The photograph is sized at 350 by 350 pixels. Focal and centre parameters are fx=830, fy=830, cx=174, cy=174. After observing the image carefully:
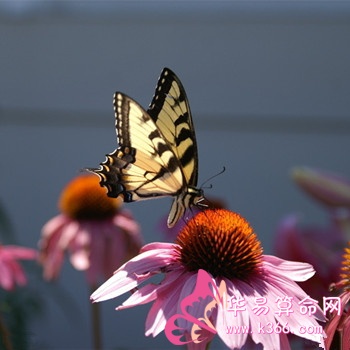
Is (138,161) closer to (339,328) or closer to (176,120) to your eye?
(176,120)

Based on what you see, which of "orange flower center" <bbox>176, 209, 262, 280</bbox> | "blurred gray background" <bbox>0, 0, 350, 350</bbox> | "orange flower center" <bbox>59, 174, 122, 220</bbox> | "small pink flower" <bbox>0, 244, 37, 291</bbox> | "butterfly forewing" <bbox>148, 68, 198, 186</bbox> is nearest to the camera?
"orange flower center" <bbox>176, 209, 262, 280</bbox>

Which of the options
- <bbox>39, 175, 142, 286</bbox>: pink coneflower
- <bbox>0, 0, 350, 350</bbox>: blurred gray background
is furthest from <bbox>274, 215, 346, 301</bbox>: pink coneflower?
<bbox>0, 0, 350, 350</bbox>: blurred gray background

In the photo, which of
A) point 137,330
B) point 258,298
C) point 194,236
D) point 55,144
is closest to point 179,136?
point 194,236

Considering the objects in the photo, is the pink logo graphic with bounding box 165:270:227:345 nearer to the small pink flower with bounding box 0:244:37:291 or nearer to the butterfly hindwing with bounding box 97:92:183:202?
the butterfly hindwing with bounding box 97:92:183:202

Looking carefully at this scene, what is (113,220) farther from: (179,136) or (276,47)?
(276,47)

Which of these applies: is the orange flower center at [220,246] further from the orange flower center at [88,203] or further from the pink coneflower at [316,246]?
the orange flower center at [88,203]

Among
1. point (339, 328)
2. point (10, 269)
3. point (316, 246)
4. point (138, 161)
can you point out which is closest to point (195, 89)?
point (316, 246)
